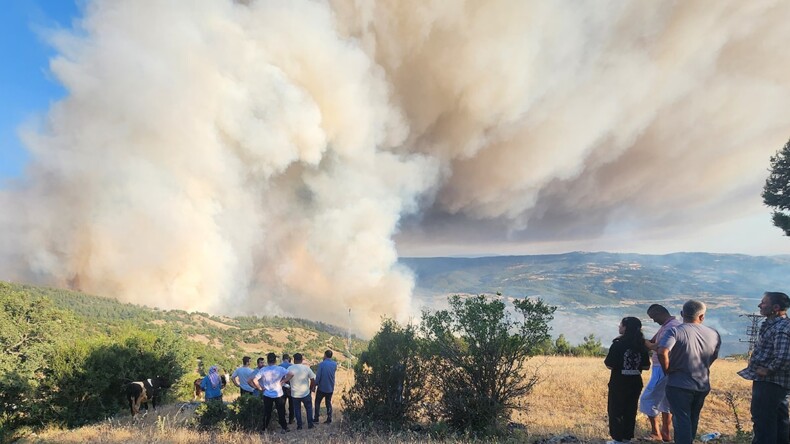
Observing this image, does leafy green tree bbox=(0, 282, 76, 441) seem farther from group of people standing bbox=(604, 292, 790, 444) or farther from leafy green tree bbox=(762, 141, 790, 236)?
leafy green tree bbox=(762, 141, 790, 236)

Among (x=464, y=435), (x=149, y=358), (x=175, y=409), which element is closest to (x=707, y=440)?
(x=464, y=435)

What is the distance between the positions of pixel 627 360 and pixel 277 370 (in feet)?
20.0

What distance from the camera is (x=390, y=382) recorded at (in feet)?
24.4

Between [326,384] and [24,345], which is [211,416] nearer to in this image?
[326,384]

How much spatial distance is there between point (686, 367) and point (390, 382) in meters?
4.68

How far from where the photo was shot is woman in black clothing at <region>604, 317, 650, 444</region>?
5512mm

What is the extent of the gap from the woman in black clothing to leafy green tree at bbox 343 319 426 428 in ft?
Answer: 10.5

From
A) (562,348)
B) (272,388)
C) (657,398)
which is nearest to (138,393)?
(272,388)

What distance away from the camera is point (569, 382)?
13.8 metres

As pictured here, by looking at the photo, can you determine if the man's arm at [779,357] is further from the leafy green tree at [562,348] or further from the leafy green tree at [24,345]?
the leafy green tree at [562,348]

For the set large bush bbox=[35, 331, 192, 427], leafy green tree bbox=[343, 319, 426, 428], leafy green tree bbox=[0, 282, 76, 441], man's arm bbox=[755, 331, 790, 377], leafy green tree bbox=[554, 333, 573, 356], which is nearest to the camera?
man's arm bbox=[755, 331, 790, 377]

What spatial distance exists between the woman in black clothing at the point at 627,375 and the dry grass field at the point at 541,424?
607 mm

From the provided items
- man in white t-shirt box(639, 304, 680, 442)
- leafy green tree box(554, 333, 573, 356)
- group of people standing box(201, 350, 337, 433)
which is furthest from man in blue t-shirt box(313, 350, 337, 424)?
leafy green tree box(554, 333, 573, 356)

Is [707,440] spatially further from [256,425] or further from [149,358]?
[149,358]
